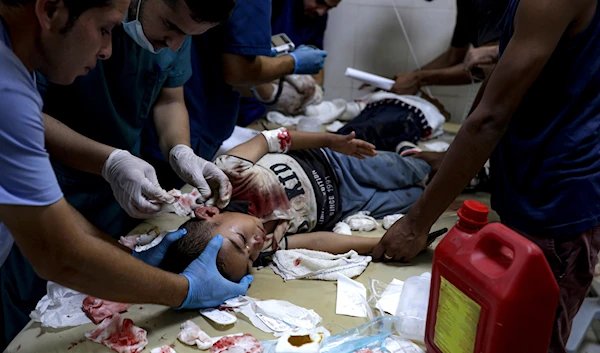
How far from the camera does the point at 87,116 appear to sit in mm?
1447

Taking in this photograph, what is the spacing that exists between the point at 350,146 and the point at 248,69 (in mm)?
495

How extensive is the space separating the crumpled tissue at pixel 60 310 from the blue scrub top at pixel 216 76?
68 cm

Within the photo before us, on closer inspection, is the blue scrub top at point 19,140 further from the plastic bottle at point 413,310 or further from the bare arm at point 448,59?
the bare arm at point 448,59

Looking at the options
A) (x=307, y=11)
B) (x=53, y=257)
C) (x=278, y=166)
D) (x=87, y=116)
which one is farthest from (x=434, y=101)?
(x=53, y=257)

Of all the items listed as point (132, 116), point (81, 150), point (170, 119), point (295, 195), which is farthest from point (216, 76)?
point (81, 150)

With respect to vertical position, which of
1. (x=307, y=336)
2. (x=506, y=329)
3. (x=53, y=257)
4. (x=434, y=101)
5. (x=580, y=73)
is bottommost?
(x=434, y=101)

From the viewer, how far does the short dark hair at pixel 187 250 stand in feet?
4.56

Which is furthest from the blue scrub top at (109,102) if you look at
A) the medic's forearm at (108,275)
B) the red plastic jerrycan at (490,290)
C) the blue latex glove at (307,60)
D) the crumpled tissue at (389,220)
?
the red plastic jerrycan at (490,290)

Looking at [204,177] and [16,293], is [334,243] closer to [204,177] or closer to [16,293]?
[204,177]

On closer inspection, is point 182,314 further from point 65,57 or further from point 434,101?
point 434,101

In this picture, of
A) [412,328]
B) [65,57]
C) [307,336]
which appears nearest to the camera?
[65,57]

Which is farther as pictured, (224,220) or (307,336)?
(224,220)

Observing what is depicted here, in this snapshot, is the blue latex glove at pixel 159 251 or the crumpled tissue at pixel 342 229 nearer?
the blue latex glove at pixel 159 251

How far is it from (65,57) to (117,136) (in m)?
0.69
